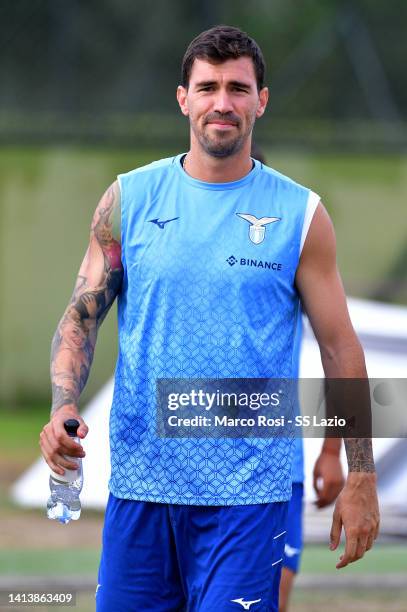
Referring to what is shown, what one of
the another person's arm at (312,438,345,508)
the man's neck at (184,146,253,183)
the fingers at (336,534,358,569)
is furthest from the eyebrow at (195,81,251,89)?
the another person's arm at (312,438,345,508)

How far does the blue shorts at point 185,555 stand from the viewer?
14.2ft

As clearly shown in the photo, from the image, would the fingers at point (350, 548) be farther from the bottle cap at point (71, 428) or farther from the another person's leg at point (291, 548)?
the another person's leg at point (291, 548)

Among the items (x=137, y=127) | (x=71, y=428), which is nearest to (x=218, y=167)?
(x=71, y=428)

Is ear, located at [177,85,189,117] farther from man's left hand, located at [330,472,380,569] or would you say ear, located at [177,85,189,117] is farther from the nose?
man's left hand, located at [330,472,380,569]

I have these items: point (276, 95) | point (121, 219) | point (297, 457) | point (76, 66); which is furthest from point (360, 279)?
point (121, 219)

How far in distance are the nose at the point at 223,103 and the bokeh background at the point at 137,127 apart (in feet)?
35.4

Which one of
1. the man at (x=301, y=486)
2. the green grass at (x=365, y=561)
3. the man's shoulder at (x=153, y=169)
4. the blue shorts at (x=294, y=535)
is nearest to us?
the man's shoulder at (x=153, y=169)

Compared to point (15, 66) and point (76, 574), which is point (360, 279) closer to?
point (15, 66)

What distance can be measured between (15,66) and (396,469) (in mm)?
9407

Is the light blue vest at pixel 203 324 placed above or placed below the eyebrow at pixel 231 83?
below

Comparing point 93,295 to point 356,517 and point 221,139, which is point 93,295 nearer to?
point 221,139

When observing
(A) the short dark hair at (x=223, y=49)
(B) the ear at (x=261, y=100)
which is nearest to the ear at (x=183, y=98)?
(A) the short dark hair at (x=223, y=49)

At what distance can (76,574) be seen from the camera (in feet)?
27.1

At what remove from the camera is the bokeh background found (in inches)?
645
